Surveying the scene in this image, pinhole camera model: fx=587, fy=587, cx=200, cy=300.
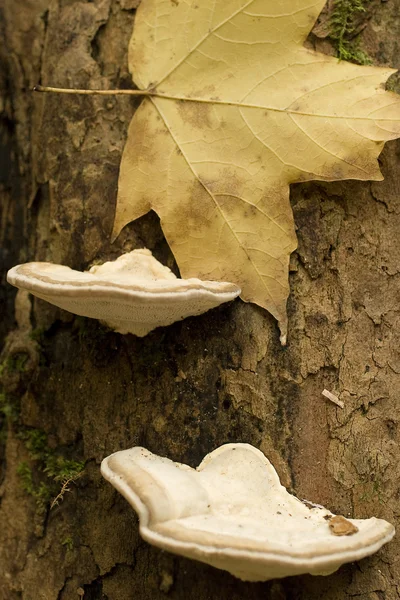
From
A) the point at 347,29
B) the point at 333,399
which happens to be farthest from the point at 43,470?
the point at 347,29

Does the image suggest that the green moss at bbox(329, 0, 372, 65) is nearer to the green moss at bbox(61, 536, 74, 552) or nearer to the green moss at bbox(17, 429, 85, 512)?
the green moss at bbox(17, 429, 85, 512)

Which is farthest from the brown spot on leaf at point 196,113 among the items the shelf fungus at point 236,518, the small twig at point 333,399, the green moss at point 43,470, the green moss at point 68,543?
the green moss at point 68,543

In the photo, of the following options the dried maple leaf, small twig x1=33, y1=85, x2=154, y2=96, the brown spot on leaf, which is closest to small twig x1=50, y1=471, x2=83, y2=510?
the dried maple leaf

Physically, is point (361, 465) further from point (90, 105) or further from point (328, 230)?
point (90, 105)

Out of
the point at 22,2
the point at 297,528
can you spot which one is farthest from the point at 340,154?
the point at 22,2

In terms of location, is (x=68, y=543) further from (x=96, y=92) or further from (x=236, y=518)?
(x=96, y=92)

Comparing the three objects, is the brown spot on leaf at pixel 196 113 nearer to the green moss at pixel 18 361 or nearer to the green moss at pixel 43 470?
the green moss at pixel 18 361
